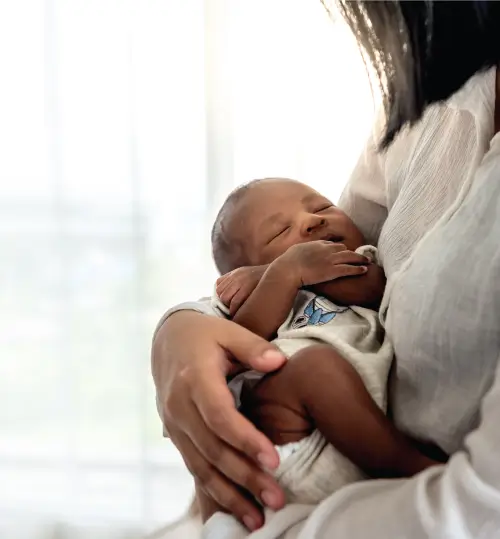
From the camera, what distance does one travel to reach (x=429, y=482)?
1.65ft

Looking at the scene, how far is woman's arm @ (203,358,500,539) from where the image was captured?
0.45 m

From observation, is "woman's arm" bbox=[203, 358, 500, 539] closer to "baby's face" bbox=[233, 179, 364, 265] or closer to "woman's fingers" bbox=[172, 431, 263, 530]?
"woman's fingers" bbox=[172, 431, 263, 530]

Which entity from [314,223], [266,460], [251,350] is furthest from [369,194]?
[266,460]

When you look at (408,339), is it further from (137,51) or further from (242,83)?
(137,51)

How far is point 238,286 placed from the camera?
2.78 ft

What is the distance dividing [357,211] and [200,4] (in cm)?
68

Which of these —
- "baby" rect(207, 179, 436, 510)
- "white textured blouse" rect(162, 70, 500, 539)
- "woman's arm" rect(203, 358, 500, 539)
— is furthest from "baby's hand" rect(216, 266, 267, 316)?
"woman's arm" rect(203, 358, 500, 539)

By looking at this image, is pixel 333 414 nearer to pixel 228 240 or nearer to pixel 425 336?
pixel 425 336

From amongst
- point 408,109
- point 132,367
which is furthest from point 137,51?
point 408,109

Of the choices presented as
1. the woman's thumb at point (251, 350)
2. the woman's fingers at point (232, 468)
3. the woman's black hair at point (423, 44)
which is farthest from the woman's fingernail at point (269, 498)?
the woman's black hair at point (423, 44)

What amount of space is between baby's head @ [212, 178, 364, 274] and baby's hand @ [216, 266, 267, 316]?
79 millimetres

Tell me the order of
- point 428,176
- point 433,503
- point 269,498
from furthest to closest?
1. point 428,176
2. point 269,498
3. point 433,503

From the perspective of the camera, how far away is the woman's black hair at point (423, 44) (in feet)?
1.76

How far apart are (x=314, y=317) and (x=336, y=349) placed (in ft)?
0.32
